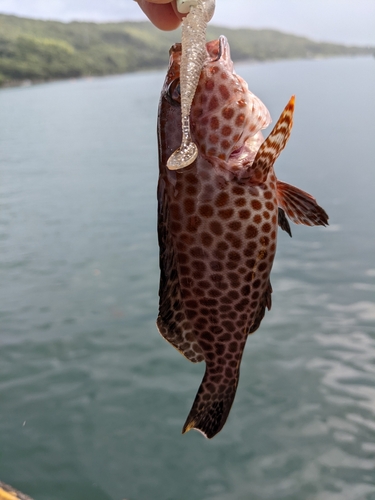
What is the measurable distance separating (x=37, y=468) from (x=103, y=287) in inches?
236

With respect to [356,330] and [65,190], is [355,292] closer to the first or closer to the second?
[356,330]

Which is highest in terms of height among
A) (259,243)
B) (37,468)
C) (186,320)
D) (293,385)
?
(259,243)

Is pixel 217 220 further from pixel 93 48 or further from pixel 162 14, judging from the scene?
pixel 93 48

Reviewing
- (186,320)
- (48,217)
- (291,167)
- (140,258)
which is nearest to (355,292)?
(140,258)

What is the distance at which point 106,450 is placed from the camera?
6.73m

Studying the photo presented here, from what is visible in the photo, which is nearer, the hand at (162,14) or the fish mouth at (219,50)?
the fish mouth at (219,50)

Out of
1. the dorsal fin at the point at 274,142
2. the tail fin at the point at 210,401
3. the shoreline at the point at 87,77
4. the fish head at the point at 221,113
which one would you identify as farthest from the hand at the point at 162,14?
the shoreline at the point at 87,77

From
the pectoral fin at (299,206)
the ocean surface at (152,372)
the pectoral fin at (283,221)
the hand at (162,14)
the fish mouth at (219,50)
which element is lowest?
the ocean surface at (152,372)

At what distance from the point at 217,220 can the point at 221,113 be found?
0.44 metres

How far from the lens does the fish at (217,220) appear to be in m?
2.01

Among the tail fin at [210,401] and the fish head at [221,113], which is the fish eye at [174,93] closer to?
the fish head at [221,113]

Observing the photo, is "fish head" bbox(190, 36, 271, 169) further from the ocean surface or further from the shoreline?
the shoreline

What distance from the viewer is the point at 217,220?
201 centimetres

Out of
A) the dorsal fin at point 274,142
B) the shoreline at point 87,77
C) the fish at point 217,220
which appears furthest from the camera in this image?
the shoreline at point 87,77
